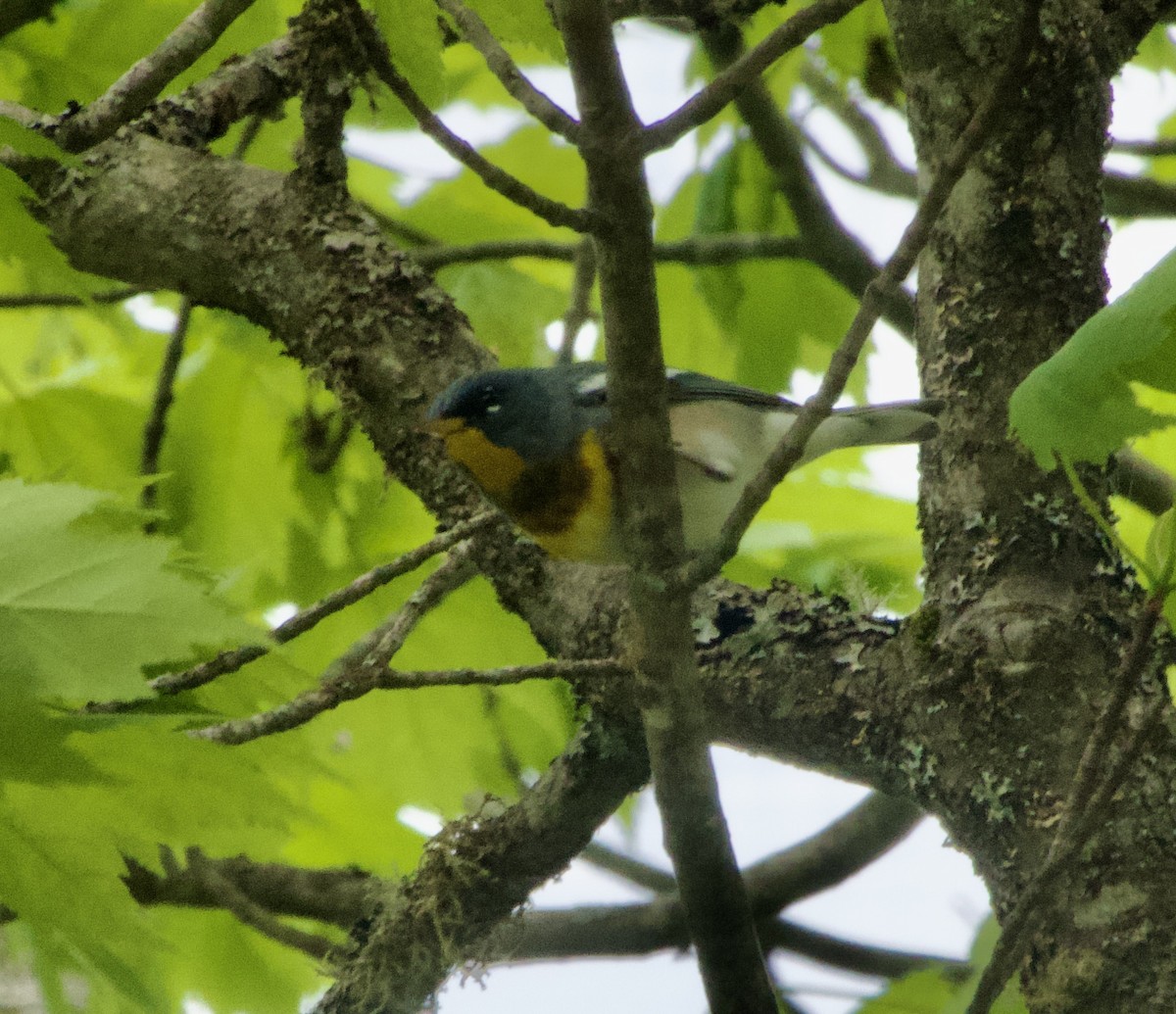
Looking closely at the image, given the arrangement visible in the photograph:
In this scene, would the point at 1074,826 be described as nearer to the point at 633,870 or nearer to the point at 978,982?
the point at 978,982

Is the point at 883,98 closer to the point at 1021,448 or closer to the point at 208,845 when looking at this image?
the point at 1021,448

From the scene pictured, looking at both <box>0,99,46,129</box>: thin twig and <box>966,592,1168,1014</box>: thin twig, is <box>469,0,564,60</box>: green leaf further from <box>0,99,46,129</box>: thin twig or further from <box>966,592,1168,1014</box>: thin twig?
<box>966,592,1168,1014</box>: thin twig

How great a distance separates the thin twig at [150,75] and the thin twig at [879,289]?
3.60 ft

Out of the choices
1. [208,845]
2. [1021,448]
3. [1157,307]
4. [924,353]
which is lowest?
[208,845]

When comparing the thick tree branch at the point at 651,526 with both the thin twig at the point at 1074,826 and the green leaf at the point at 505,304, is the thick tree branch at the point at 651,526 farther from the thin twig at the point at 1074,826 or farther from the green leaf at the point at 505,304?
the green leaf at the point at 505,304

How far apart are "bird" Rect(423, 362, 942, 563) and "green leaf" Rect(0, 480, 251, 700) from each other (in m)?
1.01

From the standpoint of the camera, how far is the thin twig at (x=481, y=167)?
1307mm

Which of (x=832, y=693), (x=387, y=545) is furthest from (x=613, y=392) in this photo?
(x=387, y=545)

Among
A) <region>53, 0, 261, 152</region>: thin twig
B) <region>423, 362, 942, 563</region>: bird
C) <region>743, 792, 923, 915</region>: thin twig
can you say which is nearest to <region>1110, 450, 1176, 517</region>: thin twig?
<region>423, 362, 942, 563</region>: bird

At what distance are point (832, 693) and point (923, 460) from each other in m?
0.47

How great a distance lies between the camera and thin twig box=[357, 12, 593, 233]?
4.29 feet

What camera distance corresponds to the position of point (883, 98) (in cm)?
367

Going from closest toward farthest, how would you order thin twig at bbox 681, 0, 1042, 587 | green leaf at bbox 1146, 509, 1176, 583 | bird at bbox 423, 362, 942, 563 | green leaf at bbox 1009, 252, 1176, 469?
green leaf at bbox 1009, 252, 1176, 469
green leaf at bbox 1146, 509, 1176, 583
thin twig at bbox 681, 0, 1042, 587
bird at bbox 423, 362, 942, 563

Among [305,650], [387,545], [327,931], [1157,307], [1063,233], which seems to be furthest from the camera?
[387,545]
